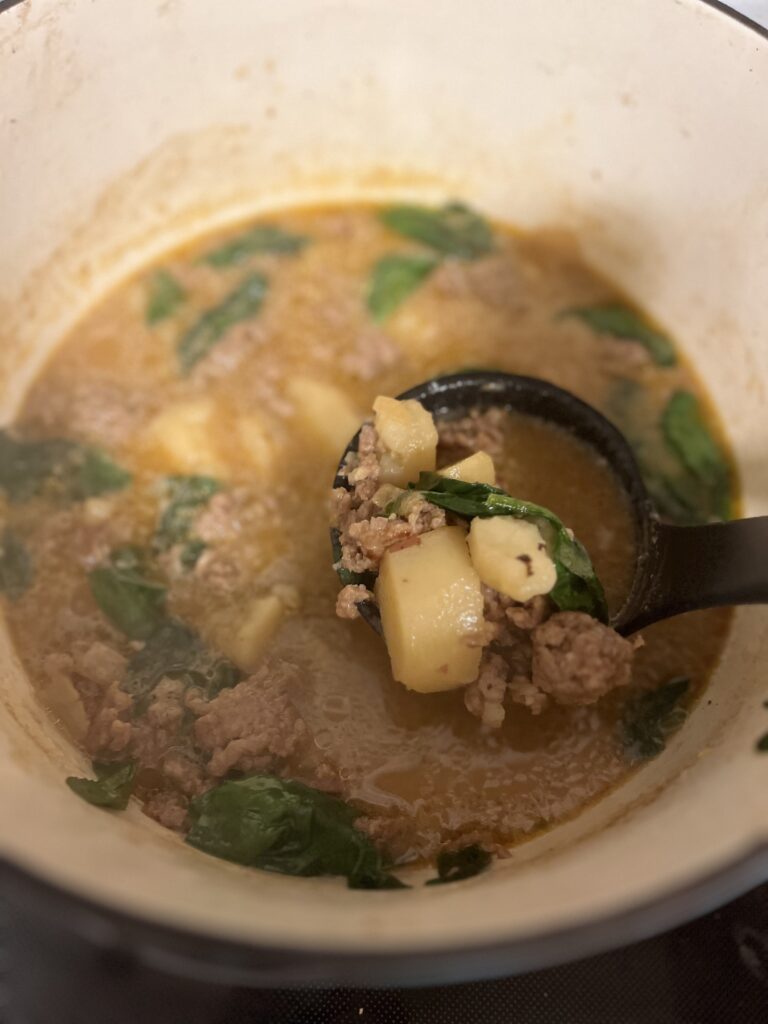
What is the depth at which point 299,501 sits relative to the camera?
218cm

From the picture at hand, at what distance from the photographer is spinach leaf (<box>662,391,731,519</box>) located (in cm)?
223

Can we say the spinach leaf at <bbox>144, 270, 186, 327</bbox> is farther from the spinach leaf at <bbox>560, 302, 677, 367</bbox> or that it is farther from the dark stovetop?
the dark stovetop

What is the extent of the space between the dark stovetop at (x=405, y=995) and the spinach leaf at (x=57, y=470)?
3.30 ft

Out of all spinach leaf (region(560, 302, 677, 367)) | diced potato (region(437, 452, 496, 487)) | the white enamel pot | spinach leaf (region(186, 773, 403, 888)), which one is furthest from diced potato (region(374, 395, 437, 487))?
spinach leaf (region(560, 302, 677, 367))

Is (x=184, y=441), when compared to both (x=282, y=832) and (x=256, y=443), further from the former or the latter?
(x=282, y=832)

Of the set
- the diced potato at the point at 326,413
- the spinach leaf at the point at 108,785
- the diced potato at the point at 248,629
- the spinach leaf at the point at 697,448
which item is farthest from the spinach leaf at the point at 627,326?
the spinach leaf at the point at 108,785

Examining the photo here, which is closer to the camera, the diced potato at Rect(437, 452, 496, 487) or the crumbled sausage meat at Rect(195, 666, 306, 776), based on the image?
the crumbled sausage meat at Rect(195, 666, 306, 776)

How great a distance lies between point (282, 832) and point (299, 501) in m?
0.85

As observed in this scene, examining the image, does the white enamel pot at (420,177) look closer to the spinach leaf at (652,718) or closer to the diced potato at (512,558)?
the spinach leaf at (652,718)

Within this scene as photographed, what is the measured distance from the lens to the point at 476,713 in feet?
5.74

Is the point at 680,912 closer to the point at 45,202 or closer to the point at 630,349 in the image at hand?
the point at 630,349

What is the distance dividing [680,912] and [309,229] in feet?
7.18

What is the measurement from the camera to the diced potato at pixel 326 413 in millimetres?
2264

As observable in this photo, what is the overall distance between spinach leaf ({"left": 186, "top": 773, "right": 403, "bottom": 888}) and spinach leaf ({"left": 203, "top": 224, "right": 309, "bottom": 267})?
1.59 metres
